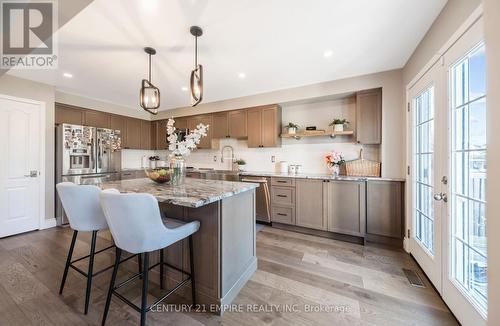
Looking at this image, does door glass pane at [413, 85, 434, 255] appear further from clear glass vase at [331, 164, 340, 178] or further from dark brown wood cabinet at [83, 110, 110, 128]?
dark brown wood cabinet at [83, 110, 110, 128]

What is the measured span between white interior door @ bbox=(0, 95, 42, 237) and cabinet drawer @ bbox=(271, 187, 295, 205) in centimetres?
405

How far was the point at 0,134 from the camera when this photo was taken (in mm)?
2967

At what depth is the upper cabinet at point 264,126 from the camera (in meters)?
3.88

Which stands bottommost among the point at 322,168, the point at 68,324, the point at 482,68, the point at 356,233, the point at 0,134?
the point at 68,324

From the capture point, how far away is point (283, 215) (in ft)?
11.2

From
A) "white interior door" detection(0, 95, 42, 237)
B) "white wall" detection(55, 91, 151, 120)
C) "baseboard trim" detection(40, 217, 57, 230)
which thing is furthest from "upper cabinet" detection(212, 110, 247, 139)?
"baseboard trim" detection(40, 217, 57, 230)

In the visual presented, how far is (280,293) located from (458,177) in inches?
69.3

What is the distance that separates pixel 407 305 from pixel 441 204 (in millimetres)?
907

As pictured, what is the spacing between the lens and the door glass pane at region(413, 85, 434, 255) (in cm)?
201

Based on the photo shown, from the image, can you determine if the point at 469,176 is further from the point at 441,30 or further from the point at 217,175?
the point at 217,175

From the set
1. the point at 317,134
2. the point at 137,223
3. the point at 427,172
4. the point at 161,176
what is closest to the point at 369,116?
the point at 317,134

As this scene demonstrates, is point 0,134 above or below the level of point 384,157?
above

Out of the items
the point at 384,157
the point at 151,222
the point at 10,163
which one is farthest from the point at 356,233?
the point at 10,163

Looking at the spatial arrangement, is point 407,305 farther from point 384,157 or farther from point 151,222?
point 151,222
